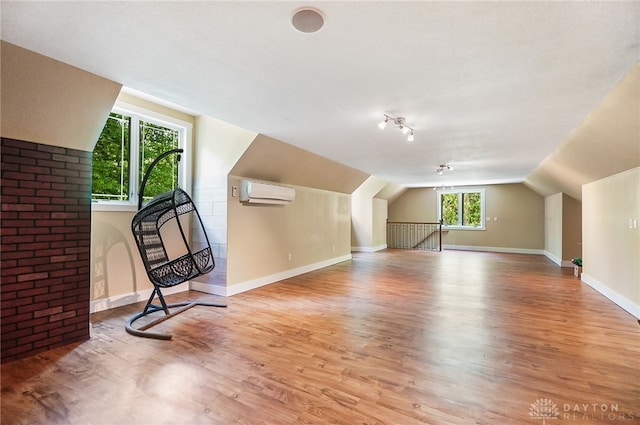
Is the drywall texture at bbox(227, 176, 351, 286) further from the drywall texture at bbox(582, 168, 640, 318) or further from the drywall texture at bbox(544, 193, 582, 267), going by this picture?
the drywall texture at bbox(544, 193, 582, 267)

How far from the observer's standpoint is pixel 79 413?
181cm

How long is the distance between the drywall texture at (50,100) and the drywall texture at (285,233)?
1983 mm

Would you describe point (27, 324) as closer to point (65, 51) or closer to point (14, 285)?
point (14, 285)

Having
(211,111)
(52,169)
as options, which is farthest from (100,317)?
(211,111)

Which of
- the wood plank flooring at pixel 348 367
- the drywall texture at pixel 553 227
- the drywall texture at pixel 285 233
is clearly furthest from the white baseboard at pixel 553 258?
the drywall texture at pixel 285 233

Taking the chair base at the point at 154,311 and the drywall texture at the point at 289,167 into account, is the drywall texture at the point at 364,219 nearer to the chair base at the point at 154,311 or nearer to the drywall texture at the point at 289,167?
the drywall texture at the point at 289,167

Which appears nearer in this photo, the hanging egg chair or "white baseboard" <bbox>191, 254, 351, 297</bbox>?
the hanging egg chair

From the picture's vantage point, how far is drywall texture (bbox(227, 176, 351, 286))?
463 cm

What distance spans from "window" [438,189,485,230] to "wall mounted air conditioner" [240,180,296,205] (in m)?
7.58

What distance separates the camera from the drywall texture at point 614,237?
3761mm

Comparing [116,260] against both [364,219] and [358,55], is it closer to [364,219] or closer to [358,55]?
[358,55]

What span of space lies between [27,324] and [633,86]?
5.34 m

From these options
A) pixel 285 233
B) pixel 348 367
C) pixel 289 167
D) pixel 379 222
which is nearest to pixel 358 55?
pixel 348 367

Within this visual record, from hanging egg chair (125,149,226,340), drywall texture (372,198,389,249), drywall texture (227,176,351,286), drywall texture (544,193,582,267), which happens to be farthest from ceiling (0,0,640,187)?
drywall texture (372,198,389,249)
